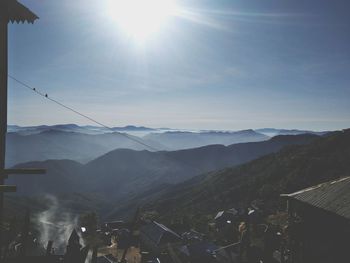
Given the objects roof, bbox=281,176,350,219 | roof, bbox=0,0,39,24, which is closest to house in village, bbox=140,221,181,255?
roof, bbox=281,176,350,219

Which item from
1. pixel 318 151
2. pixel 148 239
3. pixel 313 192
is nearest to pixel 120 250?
pixel 148 239

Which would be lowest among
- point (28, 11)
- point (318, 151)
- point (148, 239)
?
point (148, 239)

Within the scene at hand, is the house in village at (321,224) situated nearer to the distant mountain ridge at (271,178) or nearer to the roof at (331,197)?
the roof at (331,197)

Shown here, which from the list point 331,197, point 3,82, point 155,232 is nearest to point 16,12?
point 3,82

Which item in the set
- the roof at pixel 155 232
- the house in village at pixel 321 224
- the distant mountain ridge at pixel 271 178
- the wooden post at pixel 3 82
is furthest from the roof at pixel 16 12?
the distant mountain ridge at pixel 271 178

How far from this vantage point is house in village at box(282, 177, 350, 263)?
1441cm

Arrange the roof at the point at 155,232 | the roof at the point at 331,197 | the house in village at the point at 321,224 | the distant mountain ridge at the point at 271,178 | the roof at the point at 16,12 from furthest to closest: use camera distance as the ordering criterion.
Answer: the distant mountain ridge at the point at 271,178, the roof at the point at 155,232, the roof at the point at 331,197, the house in village at the point at 321,224, the roof at the point at 16,12

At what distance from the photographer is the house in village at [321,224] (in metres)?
14.4

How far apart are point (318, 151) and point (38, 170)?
13889cm

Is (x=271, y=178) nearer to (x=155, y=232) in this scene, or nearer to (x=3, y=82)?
(x=155, y=232)

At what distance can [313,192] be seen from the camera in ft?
56.0

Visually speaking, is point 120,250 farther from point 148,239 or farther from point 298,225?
point 298,225

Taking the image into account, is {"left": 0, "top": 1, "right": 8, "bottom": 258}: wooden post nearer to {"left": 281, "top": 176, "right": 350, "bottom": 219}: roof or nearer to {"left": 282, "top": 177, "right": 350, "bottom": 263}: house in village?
{"left": 282, "top": 177, "right": 350, "bottom": 263}: house in village

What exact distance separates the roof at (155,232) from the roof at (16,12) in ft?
158
